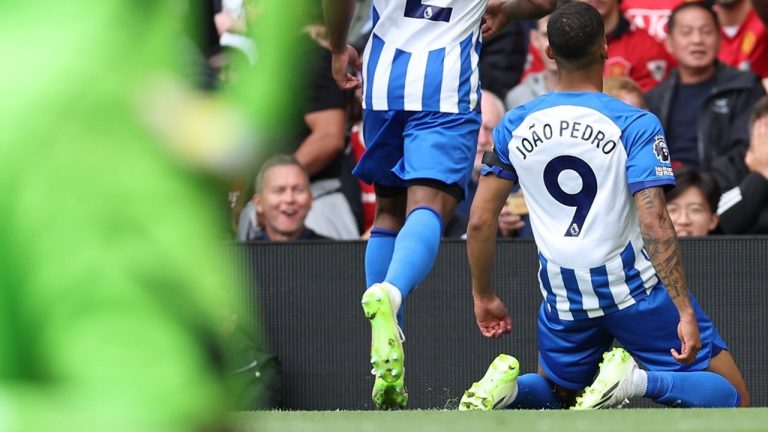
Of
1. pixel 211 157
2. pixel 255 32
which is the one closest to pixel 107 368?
pixel 211 157

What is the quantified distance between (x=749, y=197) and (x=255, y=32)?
610 centimetres

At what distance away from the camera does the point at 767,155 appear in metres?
7.46

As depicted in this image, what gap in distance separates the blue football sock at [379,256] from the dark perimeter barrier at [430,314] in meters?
1.27

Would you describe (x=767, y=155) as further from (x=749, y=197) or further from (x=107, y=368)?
(x=107, y=368)

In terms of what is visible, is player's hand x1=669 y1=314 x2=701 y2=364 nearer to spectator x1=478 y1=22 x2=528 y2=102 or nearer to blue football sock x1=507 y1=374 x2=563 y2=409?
blue football sock x1=507 y1=374 x2=563 y2=409

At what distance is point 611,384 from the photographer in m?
4.97

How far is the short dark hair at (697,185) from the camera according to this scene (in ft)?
23.8

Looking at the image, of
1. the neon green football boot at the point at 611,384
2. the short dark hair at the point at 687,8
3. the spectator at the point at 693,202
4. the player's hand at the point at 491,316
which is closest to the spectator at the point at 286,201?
the spectator at the point at 693,202

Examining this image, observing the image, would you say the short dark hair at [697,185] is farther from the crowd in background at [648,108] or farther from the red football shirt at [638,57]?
the red football shirt at [638,57]

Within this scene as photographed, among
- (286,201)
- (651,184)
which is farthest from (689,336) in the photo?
(286,201)

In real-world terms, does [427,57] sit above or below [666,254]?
above

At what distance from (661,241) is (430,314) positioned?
2.07 metres

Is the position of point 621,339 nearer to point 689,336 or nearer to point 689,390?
point 689,390

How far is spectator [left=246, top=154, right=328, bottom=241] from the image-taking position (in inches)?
301
